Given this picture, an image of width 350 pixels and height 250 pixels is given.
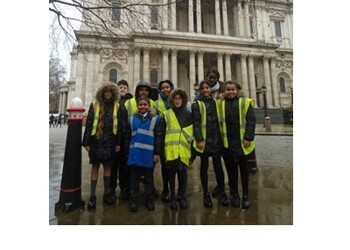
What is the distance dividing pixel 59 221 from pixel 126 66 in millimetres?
27283

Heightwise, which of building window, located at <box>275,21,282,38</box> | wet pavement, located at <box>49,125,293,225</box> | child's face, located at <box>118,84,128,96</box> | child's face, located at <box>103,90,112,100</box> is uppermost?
building window, located at <box>275,21,282,38</box>

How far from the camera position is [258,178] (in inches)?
172

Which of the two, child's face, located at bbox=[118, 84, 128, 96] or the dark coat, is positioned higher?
child's face, located at bbox=[118, 84, 128, 96]

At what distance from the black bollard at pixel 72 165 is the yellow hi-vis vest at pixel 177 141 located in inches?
48.7

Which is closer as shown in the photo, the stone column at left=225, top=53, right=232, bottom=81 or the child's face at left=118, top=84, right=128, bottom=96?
the child's face at left=118, top=84, right=128, bottom=96

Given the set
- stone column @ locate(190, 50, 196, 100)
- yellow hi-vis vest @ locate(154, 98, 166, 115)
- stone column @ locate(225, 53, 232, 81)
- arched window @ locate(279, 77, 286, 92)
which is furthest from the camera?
arched window @ locate(279, 77, 286, 92)

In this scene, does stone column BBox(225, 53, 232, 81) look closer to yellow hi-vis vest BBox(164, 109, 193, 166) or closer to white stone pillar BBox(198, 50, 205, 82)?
white stone pillar BBox(198, 50, 205, 82)

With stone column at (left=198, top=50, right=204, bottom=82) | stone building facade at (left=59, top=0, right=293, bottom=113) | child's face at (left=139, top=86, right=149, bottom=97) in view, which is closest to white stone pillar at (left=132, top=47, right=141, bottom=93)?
stone building facade at (left=59, top=0, right=293, bottom=113)

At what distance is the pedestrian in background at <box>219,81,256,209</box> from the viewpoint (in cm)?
291

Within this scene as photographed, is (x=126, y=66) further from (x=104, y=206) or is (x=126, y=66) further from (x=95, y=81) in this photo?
(x=104, y=206)

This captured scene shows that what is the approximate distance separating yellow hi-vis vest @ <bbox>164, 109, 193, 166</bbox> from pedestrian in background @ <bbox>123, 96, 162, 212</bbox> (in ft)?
0.42

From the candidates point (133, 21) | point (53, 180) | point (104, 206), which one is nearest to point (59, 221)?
point (104, 206)

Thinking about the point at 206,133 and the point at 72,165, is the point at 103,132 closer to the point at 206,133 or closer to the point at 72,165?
the point at 72,165

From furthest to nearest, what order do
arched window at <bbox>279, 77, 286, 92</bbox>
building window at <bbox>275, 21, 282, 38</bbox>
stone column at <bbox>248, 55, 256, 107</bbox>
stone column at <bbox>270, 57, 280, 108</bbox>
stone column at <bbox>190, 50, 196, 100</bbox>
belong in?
arched window at <bbox>279, 77, 286, 92</bbox>, building window at <bbox>275, 21, 282, 38</bbox>, stone column at <bbox>270, 57, 280, 108</bbox>, stone column at <bbox>248, 55, 256, 107</bbox>, stone column at <bbox>190, 50, 196, 100</bbox>
